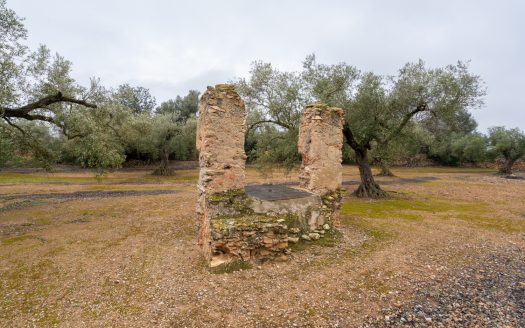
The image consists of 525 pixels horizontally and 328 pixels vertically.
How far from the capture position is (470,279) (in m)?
8.02

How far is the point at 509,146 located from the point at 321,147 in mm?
40164

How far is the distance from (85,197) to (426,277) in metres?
20.8

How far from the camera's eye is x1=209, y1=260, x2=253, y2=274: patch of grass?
819 cm

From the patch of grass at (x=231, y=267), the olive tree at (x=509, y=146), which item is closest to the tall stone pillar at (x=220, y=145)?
the patch of grass at (x=231, y=267)

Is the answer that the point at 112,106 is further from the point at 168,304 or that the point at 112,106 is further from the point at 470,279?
the point at 470,279

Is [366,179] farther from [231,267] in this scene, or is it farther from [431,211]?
[231,267]

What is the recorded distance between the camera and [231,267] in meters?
8.34

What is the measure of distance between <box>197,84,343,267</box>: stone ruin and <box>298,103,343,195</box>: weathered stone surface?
3.01 feet

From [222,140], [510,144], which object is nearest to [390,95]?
[222,140]

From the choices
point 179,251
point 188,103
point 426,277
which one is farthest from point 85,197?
point 188,103

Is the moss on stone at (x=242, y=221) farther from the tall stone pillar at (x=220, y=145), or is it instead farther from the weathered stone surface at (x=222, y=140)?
the weathered stone surface at (x=222, y=140)

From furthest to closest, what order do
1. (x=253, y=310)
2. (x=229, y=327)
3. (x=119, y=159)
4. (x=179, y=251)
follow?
(x=119, y=159) → (x=179, y=251) → (x=253, y=310) → (x=229, y=327)

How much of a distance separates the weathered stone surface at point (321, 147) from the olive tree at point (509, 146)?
3881 cm

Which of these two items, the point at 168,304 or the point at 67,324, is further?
the point at 168,304
